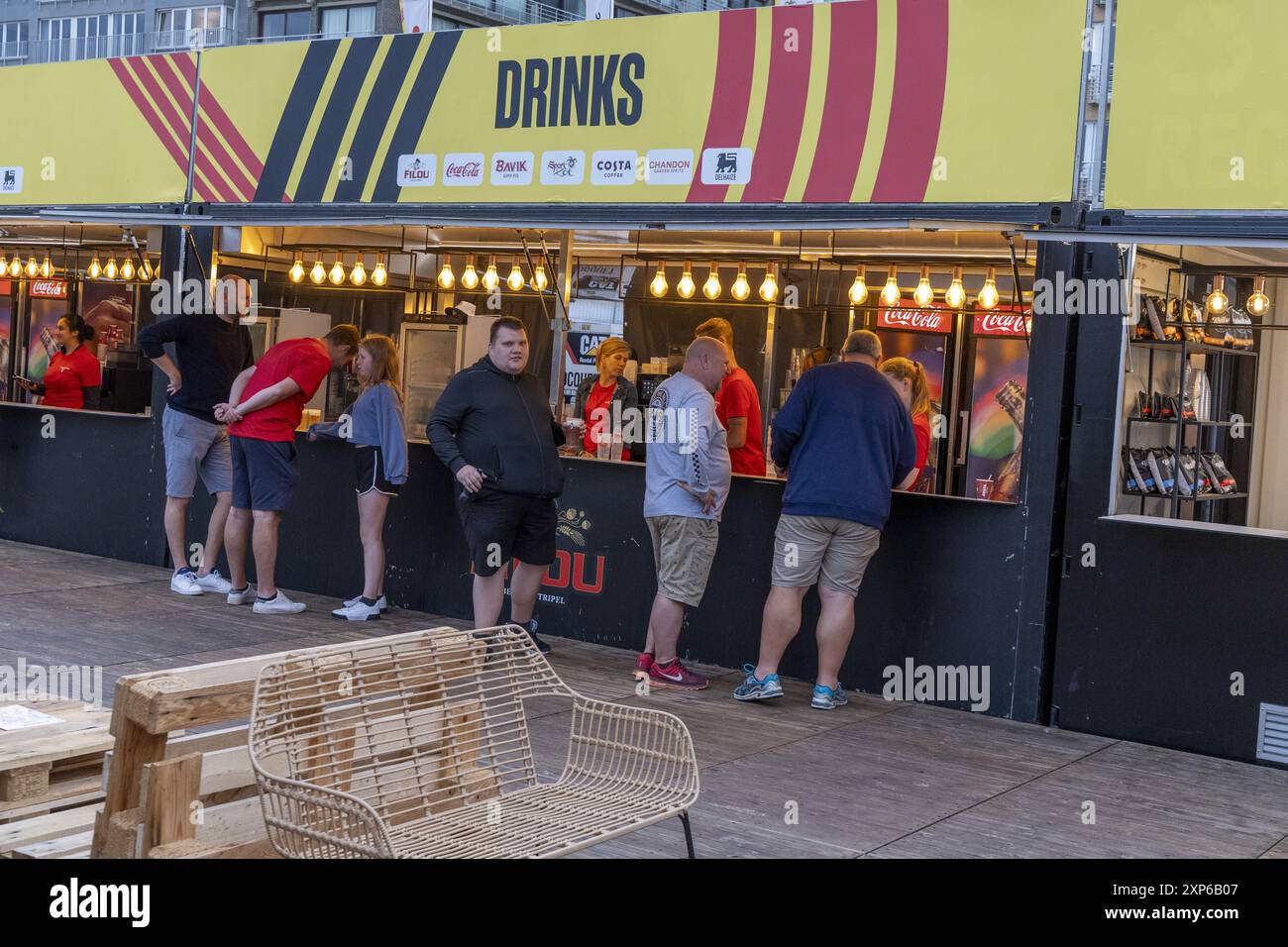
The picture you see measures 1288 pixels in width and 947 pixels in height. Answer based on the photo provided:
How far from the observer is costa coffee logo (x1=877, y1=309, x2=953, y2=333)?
473 inches

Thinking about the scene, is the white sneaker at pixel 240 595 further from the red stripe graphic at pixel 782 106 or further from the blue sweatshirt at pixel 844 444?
the red stripe graphic at pixel 782 106

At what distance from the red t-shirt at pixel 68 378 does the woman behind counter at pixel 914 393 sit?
678 cm

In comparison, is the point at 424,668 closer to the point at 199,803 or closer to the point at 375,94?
the point at 199,803

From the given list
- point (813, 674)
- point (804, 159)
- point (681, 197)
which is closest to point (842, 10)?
point (804, 159)

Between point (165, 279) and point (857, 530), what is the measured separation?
577 cm

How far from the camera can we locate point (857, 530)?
7.41 m

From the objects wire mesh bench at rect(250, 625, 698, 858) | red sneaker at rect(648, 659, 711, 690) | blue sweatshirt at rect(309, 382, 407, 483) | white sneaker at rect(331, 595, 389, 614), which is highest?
blue sweatshirt at rect(309, 382, 407, 483)

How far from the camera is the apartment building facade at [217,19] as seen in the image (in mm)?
49594

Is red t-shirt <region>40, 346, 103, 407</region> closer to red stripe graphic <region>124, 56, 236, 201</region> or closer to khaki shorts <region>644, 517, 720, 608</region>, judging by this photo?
red stripe graphic <region>124, 56, 236, 201</region>

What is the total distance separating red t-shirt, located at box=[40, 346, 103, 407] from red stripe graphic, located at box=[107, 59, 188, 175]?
252cm

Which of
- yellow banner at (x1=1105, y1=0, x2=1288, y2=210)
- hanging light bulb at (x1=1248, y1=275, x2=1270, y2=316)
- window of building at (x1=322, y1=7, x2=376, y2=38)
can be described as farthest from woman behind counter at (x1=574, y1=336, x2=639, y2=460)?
window of building at (x1=322, y1=7, x2=376, y2=38)

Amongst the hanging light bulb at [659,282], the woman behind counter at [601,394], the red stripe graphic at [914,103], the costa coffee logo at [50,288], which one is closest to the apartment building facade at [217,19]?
the costa coffee logo at [50,288]

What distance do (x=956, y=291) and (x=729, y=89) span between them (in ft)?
11.8

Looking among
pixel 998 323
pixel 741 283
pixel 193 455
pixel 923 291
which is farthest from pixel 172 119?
pixel 998 323
